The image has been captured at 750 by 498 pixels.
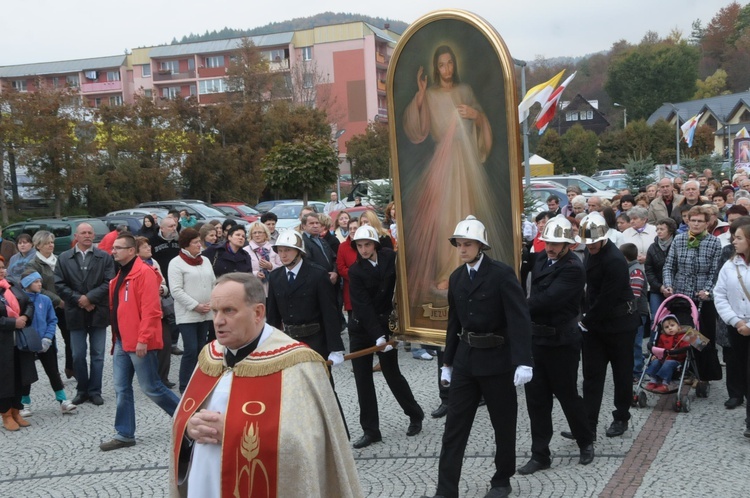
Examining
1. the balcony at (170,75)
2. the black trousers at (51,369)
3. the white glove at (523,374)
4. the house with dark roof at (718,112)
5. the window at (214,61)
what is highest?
the window at (214,61)

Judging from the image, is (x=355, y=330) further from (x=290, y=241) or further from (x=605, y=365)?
(x=605, y=365)

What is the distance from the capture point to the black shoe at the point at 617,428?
762 cm

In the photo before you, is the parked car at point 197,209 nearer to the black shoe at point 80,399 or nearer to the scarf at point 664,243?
the black shoe at point 80,399

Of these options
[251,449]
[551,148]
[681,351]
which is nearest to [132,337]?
[251,449]

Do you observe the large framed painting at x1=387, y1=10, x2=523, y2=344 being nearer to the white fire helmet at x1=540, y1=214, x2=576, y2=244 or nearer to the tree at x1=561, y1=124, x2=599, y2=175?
the white fire helmet at x1=540, y1=214, x2=576, y2=244

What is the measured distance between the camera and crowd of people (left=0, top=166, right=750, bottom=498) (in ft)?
12.7

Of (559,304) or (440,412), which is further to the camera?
(440,412)

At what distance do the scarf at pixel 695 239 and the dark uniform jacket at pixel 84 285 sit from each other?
6.55 meters

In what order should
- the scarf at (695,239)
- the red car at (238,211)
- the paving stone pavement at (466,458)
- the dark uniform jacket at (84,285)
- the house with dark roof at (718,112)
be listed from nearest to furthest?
the paving stone pavement at (466,458), the scarf at (695,239), the dark uniform jacket at (84,285), the red car at (238,211), the house with dark roof at (718,112)

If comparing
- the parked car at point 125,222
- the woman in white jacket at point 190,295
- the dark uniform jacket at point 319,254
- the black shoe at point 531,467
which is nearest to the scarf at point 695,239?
the black shoe at point 531,467

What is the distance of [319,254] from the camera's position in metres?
11.1

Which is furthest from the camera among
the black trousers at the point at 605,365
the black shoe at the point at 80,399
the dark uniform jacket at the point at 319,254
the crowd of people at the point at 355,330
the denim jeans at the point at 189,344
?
the dark uniform jacket at the point at 319,254

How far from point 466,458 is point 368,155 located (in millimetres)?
38547

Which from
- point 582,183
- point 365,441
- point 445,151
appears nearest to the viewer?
point 365,441
